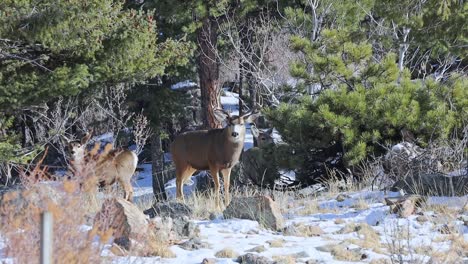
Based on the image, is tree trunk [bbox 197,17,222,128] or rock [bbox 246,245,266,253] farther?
tree trunk [bbox 197,17,222,128]

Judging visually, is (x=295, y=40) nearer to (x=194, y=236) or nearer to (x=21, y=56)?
(x=21, y=56)

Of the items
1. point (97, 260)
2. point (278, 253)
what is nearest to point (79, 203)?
point (97, 260)

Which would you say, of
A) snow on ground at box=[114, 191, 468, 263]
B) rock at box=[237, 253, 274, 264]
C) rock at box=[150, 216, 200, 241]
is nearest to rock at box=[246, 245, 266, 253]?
snow on ground at box=[114, 191, 468, 263]

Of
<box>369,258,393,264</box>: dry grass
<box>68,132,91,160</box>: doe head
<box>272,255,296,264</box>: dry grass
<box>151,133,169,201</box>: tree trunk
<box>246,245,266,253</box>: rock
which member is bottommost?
<box>151,133,169,201</box>: tree trunk

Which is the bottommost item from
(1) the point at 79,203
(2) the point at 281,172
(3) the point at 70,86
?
(2) the point at 281,172

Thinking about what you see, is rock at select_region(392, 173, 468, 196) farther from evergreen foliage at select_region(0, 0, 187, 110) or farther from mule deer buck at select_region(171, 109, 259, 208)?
evergreen foliage at select_region(0, 0, 187, 110)

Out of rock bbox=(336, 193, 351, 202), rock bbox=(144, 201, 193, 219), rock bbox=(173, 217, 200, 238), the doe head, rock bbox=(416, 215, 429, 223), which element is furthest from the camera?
the doe head

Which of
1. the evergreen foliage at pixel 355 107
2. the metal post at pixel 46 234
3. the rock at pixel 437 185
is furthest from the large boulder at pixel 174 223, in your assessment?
the evergreen foliage at pixel 355 107

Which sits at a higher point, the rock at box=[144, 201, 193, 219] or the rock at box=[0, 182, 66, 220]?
the rock at box=[0, 182, 66, 220]

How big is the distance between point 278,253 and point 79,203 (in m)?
2.54

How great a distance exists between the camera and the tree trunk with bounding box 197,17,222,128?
19.2 metres

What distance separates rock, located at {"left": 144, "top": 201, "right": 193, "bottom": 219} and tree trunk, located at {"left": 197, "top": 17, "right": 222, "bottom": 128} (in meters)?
9.60

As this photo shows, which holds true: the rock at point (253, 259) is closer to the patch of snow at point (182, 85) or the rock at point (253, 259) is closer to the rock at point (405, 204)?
the rock at point (405, 204)

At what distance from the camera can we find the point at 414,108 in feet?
46.3
